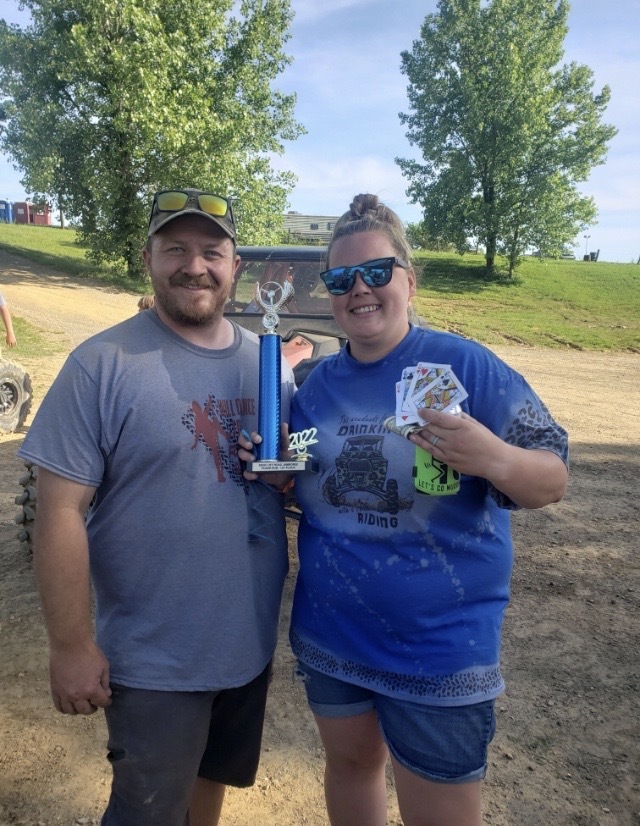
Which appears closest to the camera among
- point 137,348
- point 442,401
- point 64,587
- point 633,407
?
point 442,401

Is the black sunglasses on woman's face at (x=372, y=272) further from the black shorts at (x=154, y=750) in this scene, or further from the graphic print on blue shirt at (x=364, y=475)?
the black shorts at (x=154, y=750)

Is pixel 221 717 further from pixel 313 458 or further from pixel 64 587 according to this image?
pixel 313 458

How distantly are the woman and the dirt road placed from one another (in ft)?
3.25

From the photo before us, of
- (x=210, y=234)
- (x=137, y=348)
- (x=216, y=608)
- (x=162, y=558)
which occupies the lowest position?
(x=216, y=608)

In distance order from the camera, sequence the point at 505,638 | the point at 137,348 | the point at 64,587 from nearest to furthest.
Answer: the point at 64,587
the point at 137,348
the point at 505,638

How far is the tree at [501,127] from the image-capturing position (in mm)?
24797

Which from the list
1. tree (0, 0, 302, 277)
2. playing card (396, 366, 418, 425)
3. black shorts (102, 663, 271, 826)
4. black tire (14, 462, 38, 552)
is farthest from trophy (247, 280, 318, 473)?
tree (0, 0, 302, 277)

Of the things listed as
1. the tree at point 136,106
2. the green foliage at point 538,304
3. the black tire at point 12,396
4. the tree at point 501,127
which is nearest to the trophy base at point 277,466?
the black tire at point 12,396

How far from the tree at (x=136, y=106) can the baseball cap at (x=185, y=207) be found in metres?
15.8

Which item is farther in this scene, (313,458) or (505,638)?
(505,638)

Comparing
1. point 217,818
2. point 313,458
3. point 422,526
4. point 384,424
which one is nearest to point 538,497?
point 422,526

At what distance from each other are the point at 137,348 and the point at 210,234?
38cm

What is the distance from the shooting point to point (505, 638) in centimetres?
350

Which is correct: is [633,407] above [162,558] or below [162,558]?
below
